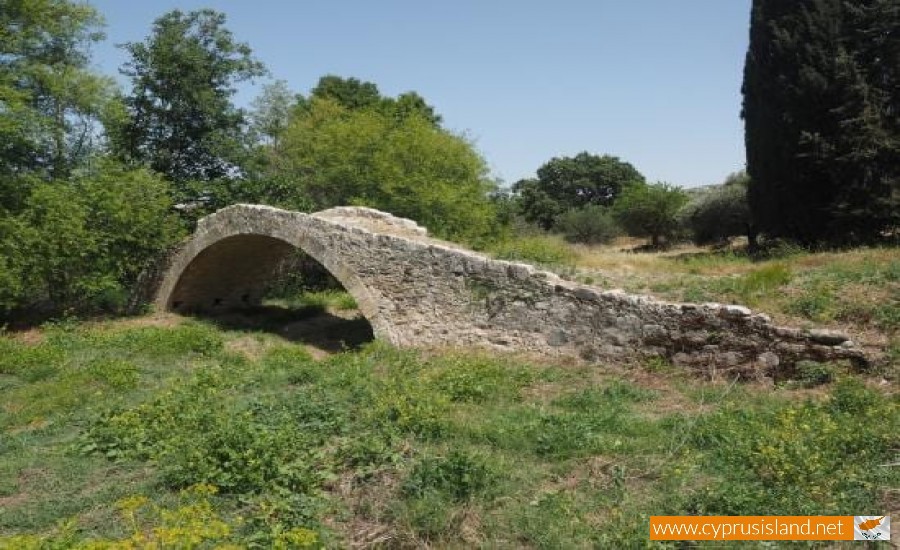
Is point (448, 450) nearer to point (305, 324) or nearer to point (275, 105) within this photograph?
point (305, 324)

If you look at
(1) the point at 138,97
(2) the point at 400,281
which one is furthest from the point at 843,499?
(1) the point at 138,97

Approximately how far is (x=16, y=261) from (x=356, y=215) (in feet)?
22.6

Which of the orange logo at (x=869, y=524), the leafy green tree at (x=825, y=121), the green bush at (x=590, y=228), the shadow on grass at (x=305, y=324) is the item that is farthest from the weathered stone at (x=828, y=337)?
the green bush at (x=590, y=228)

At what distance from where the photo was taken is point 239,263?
16.3 metres

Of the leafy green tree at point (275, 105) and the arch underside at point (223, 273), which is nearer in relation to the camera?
the arch underside at point (223, 273)

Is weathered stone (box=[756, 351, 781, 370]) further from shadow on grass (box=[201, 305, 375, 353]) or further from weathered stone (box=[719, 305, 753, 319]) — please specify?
shadow on grass (box=[201, 305, 375, 353])

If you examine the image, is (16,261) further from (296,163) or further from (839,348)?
(839,348)

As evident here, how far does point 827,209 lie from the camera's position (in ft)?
53.4

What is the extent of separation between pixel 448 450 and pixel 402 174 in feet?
44.3

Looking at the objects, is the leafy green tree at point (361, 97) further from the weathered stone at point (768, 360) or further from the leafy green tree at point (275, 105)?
the weathered stone at point (768, 360)

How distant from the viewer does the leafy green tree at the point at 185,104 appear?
17.8m

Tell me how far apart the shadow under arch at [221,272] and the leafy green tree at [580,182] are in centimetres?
3499

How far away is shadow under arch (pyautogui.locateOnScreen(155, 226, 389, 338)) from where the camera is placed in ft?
48.5

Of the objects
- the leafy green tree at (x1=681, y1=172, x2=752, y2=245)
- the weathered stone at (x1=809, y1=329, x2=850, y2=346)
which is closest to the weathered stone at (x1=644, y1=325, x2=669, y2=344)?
the weathered stone at (x1=809, y1=329, x2=850, y2=346)
